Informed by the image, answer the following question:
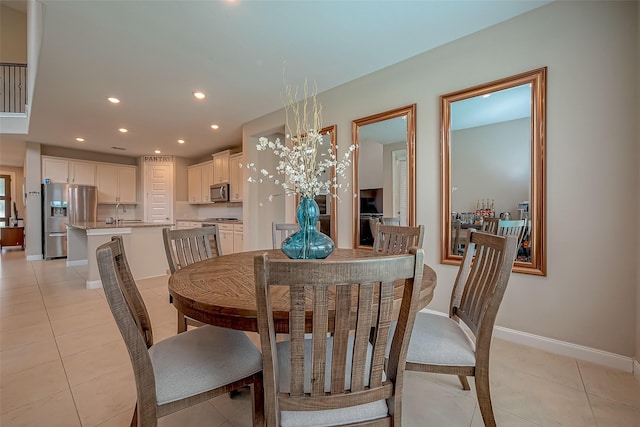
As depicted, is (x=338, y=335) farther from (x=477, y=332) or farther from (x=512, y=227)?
(x=512, y=227)

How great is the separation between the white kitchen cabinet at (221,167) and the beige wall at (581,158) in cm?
474

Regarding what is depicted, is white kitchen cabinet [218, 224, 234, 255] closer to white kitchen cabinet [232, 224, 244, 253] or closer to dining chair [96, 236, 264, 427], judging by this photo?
white kitchen cabinet [232, 224, 244, 253]

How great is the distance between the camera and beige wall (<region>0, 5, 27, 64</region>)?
204 inches

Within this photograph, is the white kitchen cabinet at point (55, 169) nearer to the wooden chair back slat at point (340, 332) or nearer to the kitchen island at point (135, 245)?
the kitchen island at point (135, 245)

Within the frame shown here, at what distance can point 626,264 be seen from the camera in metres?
1.79

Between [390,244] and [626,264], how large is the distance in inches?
57.1

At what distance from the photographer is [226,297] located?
3.42 ft

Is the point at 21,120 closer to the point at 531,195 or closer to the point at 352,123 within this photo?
the point at 352,123

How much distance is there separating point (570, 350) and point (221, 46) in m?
3.59

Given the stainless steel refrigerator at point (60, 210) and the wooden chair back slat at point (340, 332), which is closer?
the wooden chair back slat at point (340, 332)

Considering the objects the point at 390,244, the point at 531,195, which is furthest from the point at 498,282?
the point at 531,195

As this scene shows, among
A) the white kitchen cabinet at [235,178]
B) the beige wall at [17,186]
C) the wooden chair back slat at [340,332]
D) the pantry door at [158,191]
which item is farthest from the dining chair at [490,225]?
the beige wall at [17,186]

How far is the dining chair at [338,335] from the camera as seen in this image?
0.71 m

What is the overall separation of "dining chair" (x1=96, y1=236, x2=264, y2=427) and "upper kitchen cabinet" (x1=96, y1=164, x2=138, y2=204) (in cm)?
714
